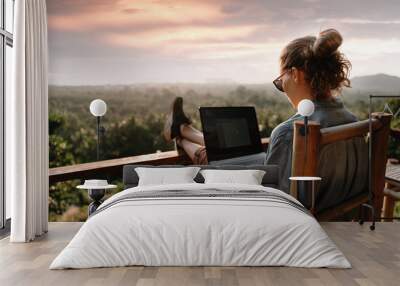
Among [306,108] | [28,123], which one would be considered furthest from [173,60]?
[28,123]

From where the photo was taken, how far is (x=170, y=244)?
188 inches

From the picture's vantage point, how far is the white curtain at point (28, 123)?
19.9 feet

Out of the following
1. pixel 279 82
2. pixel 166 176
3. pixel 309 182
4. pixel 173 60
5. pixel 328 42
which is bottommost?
pixel 309 182

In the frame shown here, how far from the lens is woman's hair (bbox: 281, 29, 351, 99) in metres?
7.55

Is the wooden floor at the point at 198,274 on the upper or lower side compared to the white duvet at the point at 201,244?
lower

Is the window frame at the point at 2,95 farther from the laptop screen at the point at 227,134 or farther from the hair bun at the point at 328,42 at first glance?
the hair bun at the point at 328,42

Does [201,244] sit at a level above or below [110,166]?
below

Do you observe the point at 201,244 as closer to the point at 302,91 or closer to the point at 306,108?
Result: the point at 306,108

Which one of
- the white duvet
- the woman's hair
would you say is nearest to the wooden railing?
the woman's hair

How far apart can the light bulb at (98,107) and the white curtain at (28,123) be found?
775 mm

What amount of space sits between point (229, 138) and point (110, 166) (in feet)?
4.76

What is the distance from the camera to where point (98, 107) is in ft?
23.8

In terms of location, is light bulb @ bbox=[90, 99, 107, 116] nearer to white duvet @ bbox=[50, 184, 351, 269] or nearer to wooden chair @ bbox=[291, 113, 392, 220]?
wooden chair @ bbox=[291, 113, 392, 220]

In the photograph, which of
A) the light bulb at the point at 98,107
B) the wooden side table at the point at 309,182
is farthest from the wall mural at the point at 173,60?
the wooden side table at the point at 309,182
